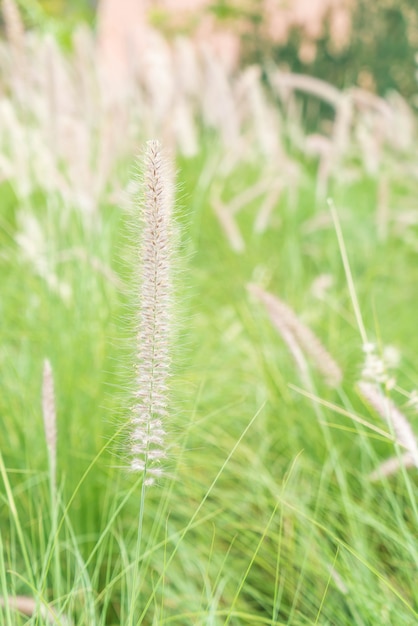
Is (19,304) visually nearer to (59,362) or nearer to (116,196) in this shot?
(116,196)

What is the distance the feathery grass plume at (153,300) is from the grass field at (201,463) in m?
0.06

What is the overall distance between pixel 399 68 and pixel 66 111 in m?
4.02

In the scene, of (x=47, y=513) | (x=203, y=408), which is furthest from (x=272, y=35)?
(x=47, y=513)

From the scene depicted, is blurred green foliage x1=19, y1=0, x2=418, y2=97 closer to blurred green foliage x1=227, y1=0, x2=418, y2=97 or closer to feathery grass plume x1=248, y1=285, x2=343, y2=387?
blurred green foliage x1=227, y1=0, x2=418, y2=97

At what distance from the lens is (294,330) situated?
148 cm

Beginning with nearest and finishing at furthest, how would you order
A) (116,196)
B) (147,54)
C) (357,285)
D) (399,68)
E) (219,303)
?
(116,196), (357,285), (219,303), (147,54), (399,68)

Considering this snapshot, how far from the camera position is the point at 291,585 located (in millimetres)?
1619

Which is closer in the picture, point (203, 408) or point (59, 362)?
point (59, 362)

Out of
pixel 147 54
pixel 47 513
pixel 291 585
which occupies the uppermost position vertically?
pixel 147 54

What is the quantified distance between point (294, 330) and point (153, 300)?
585mm

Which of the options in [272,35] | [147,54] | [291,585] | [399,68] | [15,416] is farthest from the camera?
[272,35]

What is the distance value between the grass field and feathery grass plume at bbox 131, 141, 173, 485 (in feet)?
0.21

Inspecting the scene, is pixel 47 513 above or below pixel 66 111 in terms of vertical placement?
below

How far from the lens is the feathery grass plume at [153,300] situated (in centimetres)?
91
